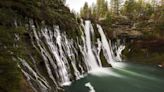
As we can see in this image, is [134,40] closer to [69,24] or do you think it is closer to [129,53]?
[129,53]


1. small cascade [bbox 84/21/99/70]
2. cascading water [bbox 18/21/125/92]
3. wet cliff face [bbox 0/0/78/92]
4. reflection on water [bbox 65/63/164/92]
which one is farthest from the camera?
small cascade [bbox 84/21/99/70]

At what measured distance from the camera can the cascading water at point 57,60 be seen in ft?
71.8

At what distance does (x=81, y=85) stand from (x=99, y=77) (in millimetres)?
6644

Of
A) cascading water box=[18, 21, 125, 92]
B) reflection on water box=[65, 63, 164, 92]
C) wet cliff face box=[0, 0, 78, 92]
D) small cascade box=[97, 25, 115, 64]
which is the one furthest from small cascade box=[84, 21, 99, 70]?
wet cliff face box=[0, 0, 78, 92]

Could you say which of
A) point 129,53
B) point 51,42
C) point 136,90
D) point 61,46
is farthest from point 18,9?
point 129,53

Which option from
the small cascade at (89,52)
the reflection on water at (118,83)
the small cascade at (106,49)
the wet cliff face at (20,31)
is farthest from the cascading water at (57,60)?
the small cascade at (106,49)

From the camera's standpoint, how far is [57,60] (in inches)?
1142

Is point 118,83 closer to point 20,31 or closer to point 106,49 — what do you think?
point 20,31

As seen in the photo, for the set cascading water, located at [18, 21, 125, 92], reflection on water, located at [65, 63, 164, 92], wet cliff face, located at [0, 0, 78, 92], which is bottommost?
reflection on water, located at [65, 63, 164, 92]

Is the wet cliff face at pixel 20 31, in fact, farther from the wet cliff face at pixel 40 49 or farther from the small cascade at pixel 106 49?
the small cascade at pixel 106 49

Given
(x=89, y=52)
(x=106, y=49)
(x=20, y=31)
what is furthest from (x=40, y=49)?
(x=106, y=49)

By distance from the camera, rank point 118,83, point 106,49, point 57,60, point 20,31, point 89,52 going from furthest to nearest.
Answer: point 106,49, point 89,52, point 118,83, point 57,60, point 20,31

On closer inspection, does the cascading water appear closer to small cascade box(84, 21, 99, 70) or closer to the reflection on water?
small cascade box(84, 21, 99, 70)

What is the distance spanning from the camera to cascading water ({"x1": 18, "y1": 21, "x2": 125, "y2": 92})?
71.8 ft
